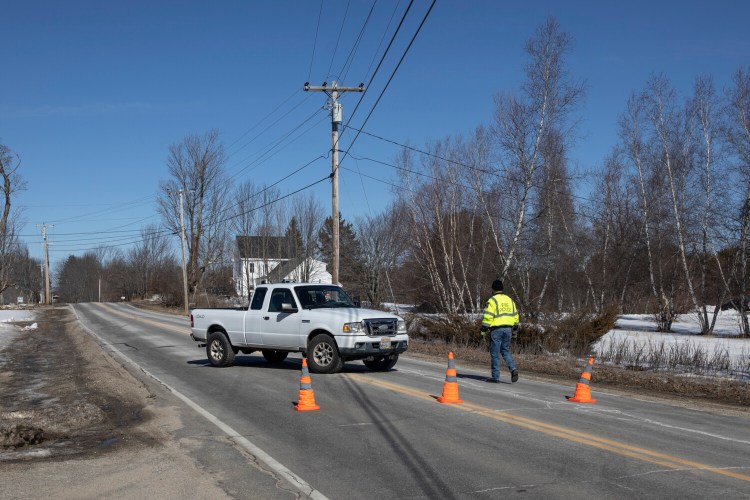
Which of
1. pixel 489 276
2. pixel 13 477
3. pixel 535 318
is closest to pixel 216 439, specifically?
pixel 13 477

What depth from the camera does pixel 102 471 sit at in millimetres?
6727

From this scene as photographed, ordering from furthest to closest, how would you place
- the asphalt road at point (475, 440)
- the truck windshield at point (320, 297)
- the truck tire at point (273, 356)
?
1. the truck tire at point (273, 356)
2. the truck windshield at point (320, 297)
3. the asphalt road at point (475, 440)

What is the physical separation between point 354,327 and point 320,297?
5.67 feet

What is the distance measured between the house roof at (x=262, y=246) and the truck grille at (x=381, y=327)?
42.9 metres

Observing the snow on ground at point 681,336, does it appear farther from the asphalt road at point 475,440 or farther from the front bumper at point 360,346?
the asphalt road at point 475,440

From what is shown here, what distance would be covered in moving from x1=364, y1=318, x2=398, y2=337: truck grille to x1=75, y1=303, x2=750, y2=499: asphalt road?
1010 mm

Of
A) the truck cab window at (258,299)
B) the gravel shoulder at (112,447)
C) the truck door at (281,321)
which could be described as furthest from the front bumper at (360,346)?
the gravel shoulder at (112,447)

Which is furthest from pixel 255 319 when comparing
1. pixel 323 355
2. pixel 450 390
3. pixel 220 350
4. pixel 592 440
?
pixel 592 440

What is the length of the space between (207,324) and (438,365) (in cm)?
590

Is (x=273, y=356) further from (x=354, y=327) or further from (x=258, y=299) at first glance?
(x=354, y=327)

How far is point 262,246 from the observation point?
5781 centimetres

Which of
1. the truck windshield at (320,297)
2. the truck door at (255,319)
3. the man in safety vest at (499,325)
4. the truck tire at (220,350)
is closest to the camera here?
the man in safety vest at (499,325)

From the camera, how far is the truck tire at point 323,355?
13688mm

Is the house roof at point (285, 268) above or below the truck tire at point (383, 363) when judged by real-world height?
above
